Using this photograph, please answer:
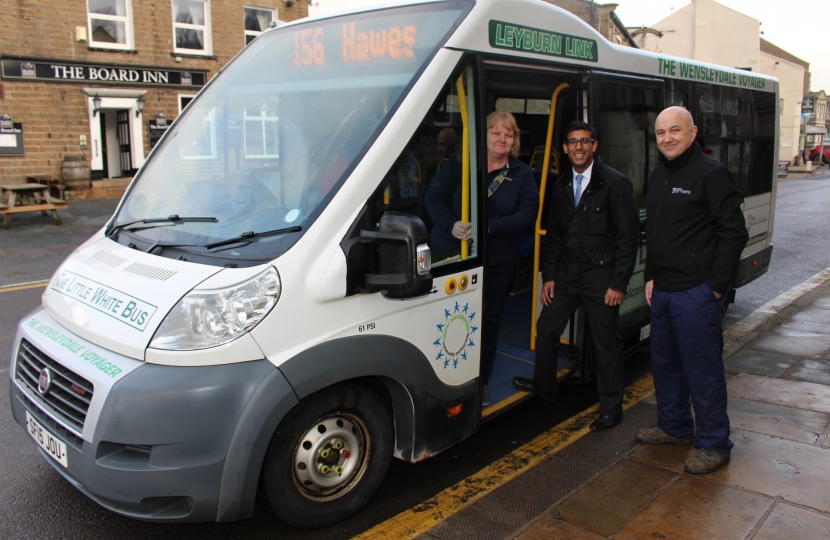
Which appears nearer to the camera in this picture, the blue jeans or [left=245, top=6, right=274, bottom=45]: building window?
the blue jeans

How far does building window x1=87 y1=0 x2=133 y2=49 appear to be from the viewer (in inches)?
740

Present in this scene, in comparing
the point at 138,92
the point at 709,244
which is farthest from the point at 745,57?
the point at 709,244

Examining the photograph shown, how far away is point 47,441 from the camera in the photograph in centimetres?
300

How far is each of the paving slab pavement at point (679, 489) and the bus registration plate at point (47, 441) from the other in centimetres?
166

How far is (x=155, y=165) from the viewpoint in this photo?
3.93 meters

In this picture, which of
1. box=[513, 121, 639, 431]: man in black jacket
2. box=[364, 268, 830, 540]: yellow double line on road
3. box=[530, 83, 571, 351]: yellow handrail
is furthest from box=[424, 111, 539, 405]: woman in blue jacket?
box=[530, 83, 571, 351]: yellow handrail

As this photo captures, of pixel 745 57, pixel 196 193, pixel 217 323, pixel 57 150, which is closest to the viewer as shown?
pixel 217 323

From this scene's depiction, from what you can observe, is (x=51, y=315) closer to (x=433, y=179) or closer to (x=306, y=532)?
(x=306, y=532)

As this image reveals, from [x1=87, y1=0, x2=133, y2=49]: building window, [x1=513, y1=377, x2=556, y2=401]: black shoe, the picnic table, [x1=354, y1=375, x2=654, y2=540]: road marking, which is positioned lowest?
[x1=354, y1=375, x2=654, y2=540]: road marking

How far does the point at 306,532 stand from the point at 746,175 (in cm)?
577

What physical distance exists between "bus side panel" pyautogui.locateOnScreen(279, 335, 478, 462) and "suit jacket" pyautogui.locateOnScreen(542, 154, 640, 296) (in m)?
1.09

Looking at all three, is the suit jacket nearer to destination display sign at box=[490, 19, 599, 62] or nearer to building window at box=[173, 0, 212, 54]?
destination display sign at box=[490, 19, 599, 62]

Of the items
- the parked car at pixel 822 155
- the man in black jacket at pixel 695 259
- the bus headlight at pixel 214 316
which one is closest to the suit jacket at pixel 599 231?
the man in black jacket at pixel 695 259

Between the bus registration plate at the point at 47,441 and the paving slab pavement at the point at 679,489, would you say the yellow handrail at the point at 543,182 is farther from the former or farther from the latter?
the bus registration plate at the point at 47,441
